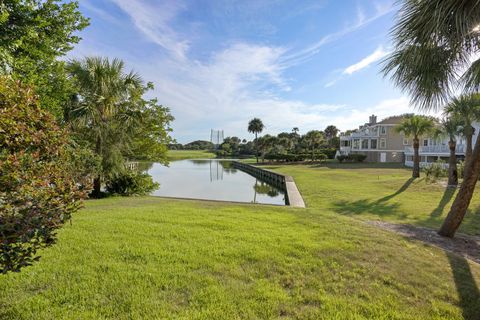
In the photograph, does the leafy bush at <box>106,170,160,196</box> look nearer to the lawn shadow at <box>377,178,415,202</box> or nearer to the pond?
the pond

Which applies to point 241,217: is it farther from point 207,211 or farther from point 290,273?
point 290,273

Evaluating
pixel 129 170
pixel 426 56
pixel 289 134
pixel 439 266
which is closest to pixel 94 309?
pixel 439 266

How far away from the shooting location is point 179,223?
532 cm

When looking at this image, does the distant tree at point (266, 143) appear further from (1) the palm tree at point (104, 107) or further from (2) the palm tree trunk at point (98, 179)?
(2) the palm tree trunk at point (98, 179)

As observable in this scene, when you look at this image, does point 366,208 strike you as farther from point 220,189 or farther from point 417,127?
point 417,127

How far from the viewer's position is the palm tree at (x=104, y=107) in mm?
9625

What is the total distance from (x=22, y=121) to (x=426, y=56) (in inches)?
231

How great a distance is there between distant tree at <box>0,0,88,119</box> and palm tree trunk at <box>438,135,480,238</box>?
8.92 metres

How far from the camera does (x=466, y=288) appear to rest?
9.96 ft

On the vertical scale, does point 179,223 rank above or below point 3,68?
below

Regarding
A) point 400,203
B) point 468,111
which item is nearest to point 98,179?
point 400,203

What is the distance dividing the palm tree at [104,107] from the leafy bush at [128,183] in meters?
0.65

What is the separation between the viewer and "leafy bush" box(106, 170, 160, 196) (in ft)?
36.3

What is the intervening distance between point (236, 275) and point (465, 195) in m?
5.24
